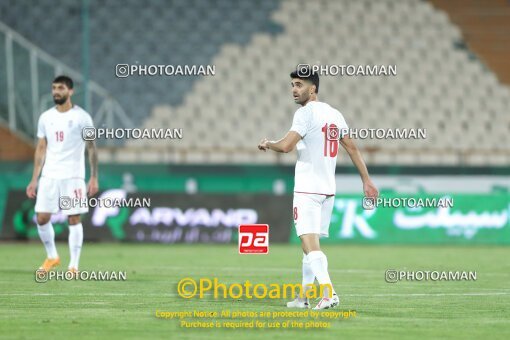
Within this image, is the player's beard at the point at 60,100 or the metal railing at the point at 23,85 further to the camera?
the metal railing at the point at 23,85

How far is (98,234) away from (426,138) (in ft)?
32.9

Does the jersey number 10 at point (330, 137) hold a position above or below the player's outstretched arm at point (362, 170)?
above

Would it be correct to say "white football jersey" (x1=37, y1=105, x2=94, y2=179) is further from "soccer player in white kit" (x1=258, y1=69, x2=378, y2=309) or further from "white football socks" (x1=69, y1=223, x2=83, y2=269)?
"soccer player in white kit" (x1=258, y1=69, x2=378, y2=309)


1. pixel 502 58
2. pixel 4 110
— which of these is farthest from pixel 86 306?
pixel 502 58

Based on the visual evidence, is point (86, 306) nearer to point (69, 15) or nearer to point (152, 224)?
point (152, 224)

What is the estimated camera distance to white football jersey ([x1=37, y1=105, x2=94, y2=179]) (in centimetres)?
1419

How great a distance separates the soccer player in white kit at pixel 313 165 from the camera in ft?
33.3

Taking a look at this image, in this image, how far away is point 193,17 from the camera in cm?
2997

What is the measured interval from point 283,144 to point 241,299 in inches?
78.8

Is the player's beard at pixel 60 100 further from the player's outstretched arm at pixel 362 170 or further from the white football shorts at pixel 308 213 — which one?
the player's outstretched arm at pixel 362 170

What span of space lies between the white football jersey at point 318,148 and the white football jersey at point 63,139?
15.3 feet

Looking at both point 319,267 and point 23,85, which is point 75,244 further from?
point 23,85

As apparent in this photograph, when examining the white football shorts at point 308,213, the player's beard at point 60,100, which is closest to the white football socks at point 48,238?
the player's beard at point 60,100

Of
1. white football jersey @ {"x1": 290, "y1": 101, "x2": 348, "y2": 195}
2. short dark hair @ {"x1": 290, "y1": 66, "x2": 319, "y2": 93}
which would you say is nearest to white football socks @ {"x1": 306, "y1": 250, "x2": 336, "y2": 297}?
white football jersey @ {"x1": 290, "y1": 101, "x2": 348, "y2": 195}
